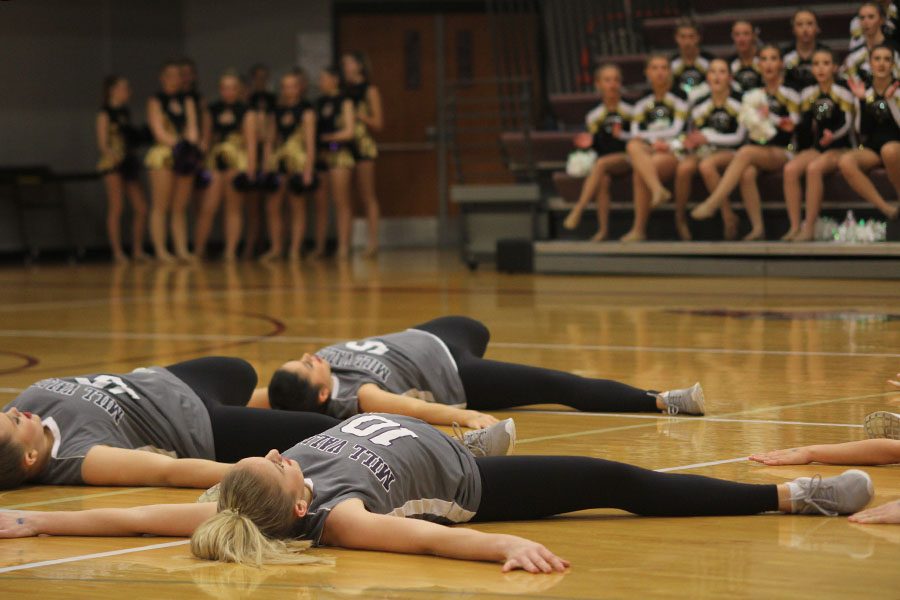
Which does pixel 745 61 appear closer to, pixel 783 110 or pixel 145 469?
pixel 783 110

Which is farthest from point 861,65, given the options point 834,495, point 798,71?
point 834,495

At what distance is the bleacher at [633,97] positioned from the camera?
994 cm

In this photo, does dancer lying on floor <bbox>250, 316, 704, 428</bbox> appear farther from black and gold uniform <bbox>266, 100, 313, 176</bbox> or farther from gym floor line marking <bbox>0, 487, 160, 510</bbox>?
black and gold uniform <bbox>266, 100, 313, 176</bbox>

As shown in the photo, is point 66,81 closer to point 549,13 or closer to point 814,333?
point 549,13

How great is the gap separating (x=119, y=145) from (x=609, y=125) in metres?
5.57

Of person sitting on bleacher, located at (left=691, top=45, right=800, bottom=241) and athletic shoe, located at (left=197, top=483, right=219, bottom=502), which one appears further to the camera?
person sitting on bleacher, located at (left=691, top=45, right=800, bottom=241)

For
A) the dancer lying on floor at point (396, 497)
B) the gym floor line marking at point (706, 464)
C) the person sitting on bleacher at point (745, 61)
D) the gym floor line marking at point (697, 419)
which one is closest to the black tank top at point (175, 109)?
the person sitting on bleacher at point (745, 61)

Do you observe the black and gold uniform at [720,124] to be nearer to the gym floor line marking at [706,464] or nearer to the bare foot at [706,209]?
the bare foot at [706,209]

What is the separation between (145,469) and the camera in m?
3.37

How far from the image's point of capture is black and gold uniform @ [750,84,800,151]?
29.8ft

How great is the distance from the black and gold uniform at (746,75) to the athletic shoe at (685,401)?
5.56 m

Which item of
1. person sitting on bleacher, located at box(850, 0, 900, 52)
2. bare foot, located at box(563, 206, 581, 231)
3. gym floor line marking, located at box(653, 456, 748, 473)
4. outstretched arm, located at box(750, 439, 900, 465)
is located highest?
person sitting on bleacher, located at box(850, 0, 900, 52)

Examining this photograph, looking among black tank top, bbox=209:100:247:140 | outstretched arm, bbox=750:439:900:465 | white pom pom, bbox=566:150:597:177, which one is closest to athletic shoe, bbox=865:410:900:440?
outstretched arm, bbox=750:439:900:465

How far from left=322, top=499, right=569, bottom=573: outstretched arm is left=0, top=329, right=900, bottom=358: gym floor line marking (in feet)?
10.1
